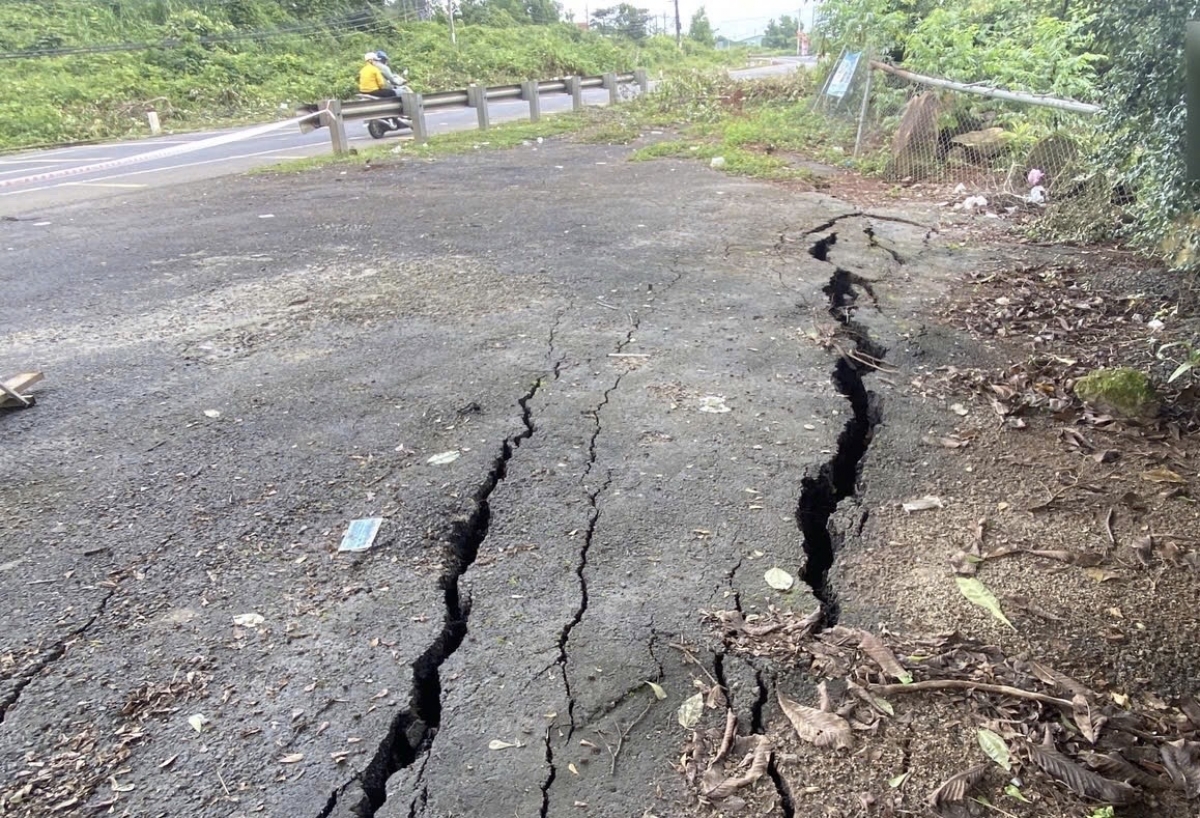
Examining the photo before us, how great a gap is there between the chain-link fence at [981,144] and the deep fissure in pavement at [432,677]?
4.63 meters

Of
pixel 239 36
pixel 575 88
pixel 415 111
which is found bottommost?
pixel 415 111

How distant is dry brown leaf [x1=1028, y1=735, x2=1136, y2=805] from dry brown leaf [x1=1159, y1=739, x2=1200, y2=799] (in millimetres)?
132

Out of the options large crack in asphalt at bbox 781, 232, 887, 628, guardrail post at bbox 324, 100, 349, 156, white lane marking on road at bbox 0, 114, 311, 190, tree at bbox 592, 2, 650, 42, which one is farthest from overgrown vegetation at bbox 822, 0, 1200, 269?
tree at bbox 592, 2, 650, 42

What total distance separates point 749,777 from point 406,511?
156 centimetres

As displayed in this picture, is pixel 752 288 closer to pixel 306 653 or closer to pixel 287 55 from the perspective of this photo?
pixel 306 653

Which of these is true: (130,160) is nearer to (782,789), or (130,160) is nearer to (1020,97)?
(1020,97)

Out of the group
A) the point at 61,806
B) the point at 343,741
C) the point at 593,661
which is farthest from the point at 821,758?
the point at 61,806

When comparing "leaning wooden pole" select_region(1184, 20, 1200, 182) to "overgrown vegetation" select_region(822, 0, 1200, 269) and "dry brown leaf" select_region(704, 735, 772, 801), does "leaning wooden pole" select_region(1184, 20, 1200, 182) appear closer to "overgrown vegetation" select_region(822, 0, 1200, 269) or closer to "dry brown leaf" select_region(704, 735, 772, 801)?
"dry brown leaf" select_region(704, 735, 772, 801)

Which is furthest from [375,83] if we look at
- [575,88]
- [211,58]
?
[211,58]

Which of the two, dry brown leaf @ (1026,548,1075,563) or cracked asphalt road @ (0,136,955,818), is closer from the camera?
cracked asphalt road @ (0,136,955,818)

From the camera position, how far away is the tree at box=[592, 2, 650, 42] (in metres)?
47.3

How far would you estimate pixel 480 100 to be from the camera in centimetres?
1327

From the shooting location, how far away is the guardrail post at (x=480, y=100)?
1315cm

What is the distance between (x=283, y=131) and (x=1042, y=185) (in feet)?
45.9
